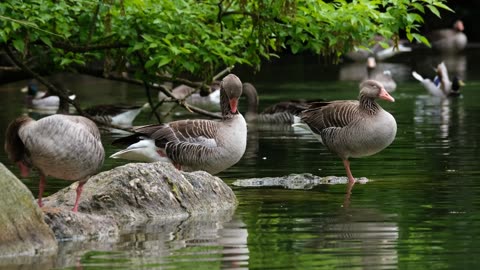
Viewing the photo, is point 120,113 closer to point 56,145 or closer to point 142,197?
point 142,197

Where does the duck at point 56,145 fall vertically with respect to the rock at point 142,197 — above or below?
above

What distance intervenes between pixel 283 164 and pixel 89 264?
28.0 feet

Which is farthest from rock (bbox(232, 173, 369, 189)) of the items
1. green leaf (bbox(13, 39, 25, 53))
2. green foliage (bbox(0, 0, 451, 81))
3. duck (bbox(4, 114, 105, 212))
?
duck (bbox(4, 114, 105, 212))

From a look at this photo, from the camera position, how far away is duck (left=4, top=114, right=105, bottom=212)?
11.4 meters

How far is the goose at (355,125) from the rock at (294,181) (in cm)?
22

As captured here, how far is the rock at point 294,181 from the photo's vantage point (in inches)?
615

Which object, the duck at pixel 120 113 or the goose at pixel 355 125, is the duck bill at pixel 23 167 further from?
the duck at pixel 120 113

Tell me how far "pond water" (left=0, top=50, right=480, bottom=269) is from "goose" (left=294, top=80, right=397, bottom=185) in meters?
0.43

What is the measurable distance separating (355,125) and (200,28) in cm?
318

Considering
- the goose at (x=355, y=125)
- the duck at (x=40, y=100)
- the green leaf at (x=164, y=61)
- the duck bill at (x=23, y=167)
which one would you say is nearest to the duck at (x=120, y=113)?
the duck at (x=40, y=100)

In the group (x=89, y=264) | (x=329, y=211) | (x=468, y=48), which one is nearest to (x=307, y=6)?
(x=329, y=211)

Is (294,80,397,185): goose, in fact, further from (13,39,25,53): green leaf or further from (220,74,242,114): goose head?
(13,39,25,53): green leaf

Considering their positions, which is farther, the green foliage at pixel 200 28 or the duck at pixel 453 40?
the duck at pixel 453 40

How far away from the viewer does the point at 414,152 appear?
63.8ft
